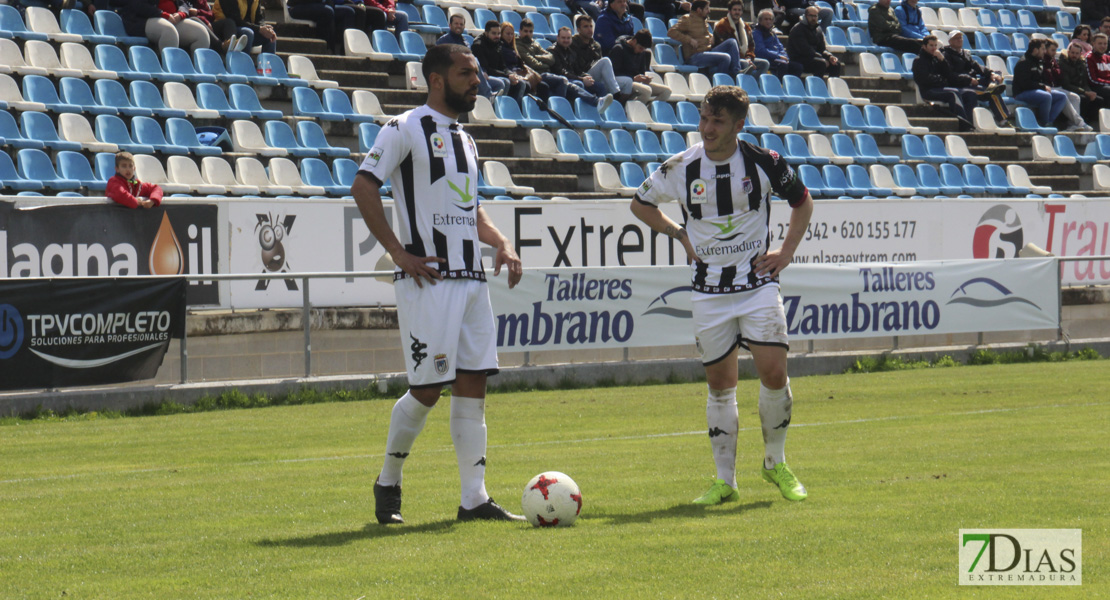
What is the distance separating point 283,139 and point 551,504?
46.2 ft

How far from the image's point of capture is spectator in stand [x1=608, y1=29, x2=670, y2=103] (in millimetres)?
23953

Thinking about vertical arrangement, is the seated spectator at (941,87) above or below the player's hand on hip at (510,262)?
above

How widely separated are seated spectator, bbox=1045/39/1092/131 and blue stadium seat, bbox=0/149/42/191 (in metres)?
21.2

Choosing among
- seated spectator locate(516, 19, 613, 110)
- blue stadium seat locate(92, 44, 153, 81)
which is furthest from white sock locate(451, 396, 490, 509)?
seated spectator locate(516, 19, 613, 110)

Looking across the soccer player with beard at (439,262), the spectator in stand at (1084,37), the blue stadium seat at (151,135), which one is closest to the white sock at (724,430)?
Result: the soccer player with beard at (439,262)

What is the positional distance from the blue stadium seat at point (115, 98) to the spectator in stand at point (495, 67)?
5.77m

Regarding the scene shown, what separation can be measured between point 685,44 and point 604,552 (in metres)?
21.4

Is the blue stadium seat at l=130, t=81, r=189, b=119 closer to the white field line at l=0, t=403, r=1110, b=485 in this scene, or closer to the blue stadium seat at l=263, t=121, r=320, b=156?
the blue stadium seat at l=263, t=121, r=320, b=156

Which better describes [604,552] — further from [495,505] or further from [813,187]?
[813,187]

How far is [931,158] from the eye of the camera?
1038 inches

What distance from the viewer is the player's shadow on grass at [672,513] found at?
674 cm

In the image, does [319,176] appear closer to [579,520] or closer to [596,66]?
[596,66]

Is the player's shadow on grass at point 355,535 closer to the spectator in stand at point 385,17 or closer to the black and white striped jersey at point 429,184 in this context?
the black and white striped jersey at point 429,184

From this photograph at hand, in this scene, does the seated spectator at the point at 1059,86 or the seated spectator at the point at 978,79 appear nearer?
the seated spectator at the point at 978,79
